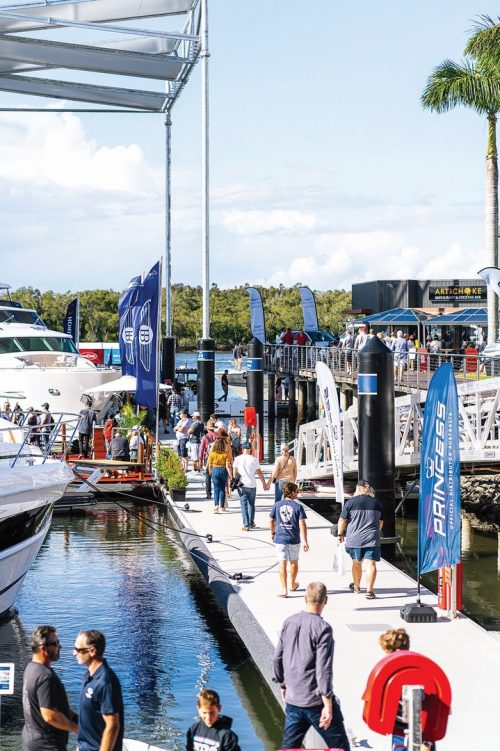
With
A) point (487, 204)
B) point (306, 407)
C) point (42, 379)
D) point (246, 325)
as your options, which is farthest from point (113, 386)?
point (246, 325)

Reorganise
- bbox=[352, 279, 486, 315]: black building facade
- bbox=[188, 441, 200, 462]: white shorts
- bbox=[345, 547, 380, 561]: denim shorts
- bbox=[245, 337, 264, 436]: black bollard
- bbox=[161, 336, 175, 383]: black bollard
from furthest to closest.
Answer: bbox=[352, 279, 486, 315]: black building facade
bbox=[161, 336, 175, 383]: black bollard
bbox=[245, 337, 264, 436]: black bollard
bbox=[188, 441, 200, 462]: white shorts
bbox=[345, 547, 380, 561]: denim shorts

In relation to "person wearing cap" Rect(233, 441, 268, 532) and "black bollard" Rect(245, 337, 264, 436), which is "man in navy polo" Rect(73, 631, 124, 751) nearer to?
"person wearing cap" Rect(233, 441, 268, 532)

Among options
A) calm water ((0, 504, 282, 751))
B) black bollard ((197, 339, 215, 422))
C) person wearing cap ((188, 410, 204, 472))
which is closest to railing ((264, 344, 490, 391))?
person wearing cap ((188, 410, 204, 472))

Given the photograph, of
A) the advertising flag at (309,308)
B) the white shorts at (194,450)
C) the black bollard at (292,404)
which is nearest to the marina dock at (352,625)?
the white shorts at (194,450)

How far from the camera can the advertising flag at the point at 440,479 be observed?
512 inches

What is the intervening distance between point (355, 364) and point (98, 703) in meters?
35.5

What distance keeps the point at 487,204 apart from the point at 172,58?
12938 millimetres

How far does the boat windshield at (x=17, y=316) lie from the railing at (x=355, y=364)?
11469mm

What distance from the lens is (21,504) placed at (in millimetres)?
14648

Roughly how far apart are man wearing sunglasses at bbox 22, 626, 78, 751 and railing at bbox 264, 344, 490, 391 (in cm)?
1951

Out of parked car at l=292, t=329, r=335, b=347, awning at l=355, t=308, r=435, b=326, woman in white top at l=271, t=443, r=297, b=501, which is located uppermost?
awning at l=355, t=308, r=435, b=326

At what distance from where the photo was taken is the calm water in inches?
459

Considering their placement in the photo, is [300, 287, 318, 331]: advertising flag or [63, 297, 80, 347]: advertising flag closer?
[63, 297, 80, 347]: advertising flag

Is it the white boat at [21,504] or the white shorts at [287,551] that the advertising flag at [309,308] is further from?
the white shorts at [287,551]
